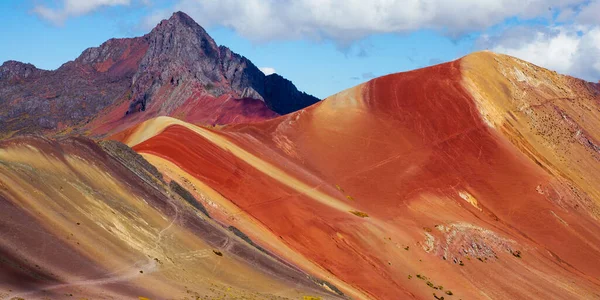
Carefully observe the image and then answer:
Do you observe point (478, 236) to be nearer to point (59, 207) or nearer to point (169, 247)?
point (169, 247)

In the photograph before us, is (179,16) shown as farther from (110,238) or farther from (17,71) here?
(110,238)

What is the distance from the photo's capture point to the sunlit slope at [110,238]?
86.3ft

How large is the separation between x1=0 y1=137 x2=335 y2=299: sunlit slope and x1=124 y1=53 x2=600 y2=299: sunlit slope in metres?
7.60

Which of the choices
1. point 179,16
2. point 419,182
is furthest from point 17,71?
point 419,182

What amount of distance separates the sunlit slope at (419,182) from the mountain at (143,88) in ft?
190

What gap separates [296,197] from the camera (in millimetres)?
60906

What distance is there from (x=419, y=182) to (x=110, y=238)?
46.9m

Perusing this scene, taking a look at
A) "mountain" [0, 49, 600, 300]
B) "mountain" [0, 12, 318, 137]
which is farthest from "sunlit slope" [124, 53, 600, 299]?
"mountain" [0, 12, 318, 137]

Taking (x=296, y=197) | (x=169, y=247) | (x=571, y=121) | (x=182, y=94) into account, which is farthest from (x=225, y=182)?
(x=182, y=94)

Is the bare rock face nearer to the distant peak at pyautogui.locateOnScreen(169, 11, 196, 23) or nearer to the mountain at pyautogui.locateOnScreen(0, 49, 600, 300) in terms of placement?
the distant peak at pyautogui.locateOnScreen(169, 11, 196, 23)

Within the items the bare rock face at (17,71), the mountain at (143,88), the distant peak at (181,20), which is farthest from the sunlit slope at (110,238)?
the bare rock face at (17,71)

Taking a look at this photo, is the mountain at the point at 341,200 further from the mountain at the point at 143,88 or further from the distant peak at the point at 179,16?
the distant peak at the point at 179,16

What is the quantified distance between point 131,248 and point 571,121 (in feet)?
237

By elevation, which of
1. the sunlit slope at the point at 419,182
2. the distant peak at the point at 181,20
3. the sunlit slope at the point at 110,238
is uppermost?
the distant peak at the point at 181,20
